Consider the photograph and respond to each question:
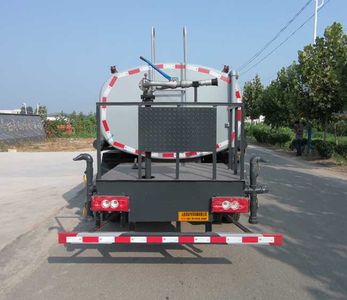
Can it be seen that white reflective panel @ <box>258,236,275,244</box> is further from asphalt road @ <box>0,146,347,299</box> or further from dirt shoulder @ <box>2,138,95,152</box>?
dirt shoulder @ <box>2,138,95,152</box>

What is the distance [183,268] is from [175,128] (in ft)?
5.55

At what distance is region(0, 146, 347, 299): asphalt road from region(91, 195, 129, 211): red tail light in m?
0.77

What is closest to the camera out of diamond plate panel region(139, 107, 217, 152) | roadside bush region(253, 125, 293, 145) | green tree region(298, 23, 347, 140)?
diamond plate panel region(139, 107, 217, 152)

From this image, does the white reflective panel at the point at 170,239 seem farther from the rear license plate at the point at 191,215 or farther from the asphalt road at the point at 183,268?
the asphalt road at the point at 183,268

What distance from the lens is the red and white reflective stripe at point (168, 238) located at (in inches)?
169

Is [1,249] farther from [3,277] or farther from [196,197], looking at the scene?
[196,197]

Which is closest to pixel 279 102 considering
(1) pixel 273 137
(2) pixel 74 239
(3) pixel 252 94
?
(1) pixel 273 137

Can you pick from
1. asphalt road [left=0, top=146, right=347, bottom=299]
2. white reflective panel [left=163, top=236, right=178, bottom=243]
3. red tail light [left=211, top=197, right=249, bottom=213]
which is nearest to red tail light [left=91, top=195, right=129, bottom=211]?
white reflective panel [left=163, top=236, right=178, bottom=243]

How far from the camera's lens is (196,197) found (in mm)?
4508

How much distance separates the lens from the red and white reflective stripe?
14.1 ft

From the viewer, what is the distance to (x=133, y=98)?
6379 millimetres

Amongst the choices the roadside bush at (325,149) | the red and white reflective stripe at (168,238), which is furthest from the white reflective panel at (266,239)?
the roadside bush at (325,149)

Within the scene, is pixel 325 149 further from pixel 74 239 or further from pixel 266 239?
pixel 74 239

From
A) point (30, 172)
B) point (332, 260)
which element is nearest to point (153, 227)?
point (332, 260)
